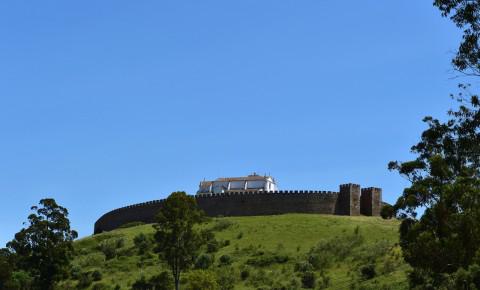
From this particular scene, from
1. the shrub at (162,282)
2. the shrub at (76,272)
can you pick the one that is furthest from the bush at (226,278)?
the shrub at (76,272)

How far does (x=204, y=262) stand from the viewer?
6406cm

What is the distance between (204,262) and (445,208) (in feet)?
105

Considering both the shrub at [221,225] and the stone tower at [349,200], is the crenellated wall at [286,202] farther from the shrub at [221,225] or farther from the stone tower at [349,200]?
the shrub at [221,225]

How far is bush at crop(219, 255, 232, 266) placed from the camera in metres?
65.0

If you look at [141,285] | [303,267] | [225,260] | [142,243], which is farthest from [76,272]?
[303,267]

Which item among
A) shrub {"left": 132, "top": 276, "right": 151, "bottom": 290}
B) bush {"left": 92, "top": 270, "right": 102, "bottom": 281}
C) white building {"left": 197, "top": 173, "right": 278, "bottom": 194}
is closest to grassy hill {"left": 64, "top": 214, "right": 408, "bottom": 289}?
bush {"left": 92, "top": 270, "right": 102, "bottom": 281}

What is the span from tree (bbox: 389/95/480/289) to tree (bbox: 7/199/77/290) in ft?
81.2

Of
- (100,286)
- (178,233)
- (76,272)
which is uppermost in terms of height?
(178,233)

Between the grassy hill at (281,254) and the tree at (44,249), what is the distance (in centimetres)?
833

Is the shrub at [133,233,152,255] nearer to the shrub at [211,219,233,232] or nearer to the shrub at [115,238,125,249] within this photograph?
the shrub at [115,238,125,249]

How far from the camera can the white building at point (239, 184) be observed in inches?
4562

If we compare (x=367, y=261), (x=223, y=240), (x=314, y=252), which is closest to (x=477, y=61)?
(x=367, y=261)

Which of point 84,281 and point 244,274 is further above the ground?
point 244,274

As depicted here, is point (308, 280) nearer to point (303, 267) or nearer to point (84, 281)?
point (303, 267)
